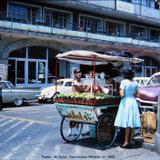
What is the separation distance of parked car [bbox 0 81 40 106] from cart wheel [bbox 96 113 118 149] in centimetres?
1265

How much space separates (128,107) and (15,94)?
13.5 m

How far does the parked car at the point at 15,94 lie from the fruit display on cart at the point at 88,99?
12017 mm

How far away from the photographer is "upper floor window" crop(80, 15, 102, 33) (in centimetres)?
3589

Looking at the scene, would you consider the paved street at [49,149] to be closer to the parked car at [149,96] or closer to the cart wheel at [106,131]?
the cart wheel at [106,131]

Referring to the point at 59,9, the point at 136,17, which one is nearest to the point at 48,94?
the point at 59,9

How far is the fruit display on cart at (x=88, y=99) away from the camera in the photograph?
9.03m

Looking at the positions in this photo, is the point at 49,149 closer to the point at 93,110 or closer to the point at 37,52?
the point at 93,110

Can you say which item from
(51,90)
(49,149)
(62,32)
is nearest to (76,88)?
(49,149)

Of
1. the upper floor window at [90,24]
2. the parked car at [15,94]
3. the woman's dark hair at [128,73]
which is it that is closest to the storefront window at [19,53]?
the upper floor window at [90,24]

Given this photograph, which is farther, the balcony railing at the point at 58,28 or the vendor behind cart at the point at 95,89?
the balcony railing at the point at 58,28

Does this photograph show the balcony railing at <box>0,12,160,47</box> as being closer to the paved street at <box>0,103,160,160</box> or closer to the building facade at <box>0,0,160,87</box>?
the building facade at <box>0,0,160,87</box>

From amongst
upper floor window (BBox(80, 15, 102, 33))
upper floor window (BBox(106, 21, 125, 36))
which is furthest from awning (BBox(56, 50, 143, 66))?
upper floor window (BBox(106, 21, 125, 36))

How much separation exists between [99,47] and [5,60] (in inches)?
390

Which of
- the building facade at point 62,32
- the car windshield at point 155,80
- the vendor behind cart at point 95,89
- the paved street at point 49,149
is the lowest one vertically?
the paved street at point 49,149
